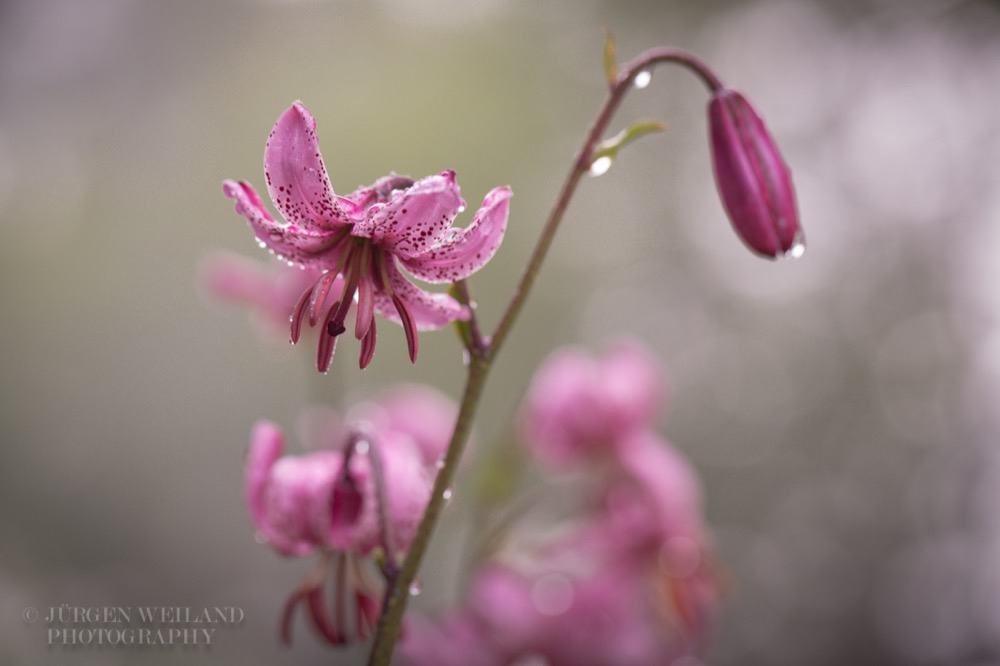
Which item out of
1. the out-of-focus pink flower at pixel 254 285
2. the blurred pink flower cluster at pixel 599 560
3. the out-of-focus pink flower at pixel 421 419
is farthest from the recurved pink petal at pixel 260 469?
the out-of-focus pink flower at pixel 254 285

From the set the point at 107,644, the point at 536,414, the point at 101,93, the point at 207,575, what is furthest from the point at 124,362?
the point at 107,644

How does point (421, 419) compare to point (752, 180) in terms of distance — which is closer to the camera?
point (752, 180)

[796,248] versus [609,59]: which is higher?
[609,59]

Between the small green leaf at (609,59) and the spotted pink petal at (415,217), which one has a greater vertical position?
the small green leaf at (609,59)

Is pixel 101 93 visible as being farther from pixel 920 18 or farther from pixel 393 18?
pixel 920 18

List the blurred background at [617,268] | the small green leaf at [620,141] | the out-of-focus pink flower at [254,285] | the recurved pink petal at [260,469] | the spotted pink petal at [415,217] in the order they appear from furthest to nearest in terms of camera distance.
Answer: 1. the blurred background at [617,268]
2. the out-of-focus pink flower at [254,285]
3. the recurved pink petal at [260,469]
4. the small green leaf at [620,141]
5. the spotted pink petal at [415,217]

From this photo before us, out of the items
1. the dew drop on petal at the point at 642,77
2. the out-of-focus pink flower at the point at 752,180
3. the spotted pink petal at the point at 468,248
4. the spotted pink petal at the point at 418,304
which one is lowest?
the spotted pink petal at the point at 418,304

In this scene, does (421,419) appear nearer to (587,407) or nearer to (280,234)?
(587,407)

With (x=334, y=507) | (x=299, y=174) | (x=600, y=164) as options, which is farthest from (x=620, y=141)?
(x=334, y=507)

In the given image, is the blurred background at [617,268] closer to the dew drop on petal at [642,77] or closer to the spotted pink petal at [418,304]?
the spotted pink petal at [418,304]
